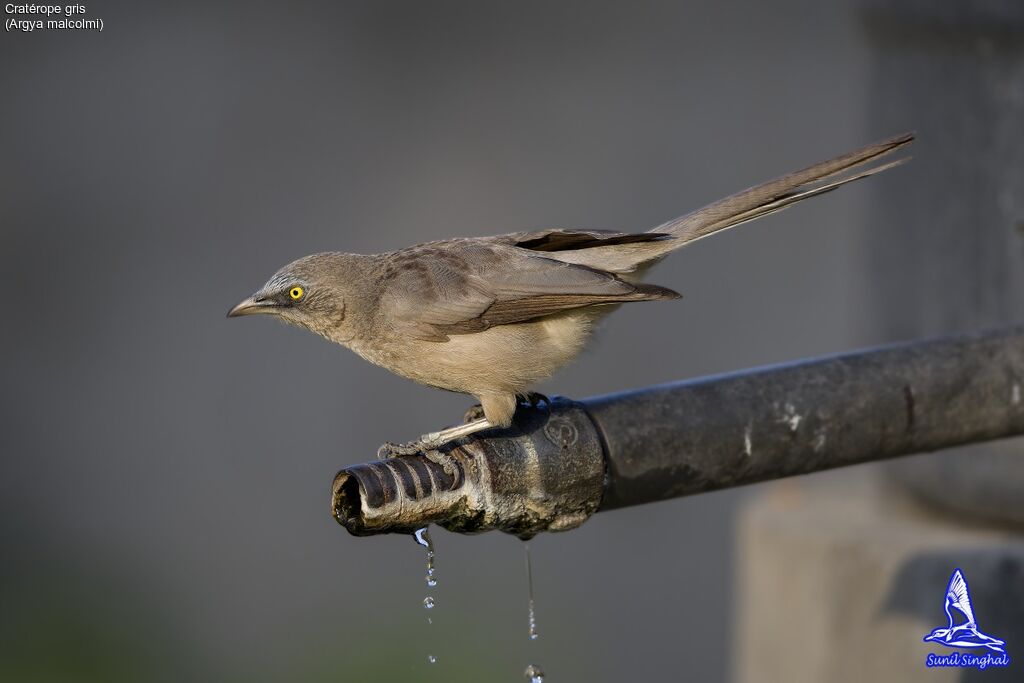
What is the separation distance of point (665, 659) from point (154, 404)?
→ 434cm

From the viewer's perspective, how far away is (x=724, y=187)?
9.88 m

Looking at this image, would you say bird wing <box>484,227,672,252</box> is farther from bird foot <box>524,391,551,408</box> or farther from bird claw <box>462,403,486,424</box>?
bird claw <box>462,403,486,424</box>

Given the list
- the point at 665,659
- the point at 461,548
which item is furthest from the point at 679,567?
the point at 461,548

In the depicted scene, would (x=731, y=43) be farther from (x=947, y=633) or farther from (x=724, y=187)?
(x=947, y=633)

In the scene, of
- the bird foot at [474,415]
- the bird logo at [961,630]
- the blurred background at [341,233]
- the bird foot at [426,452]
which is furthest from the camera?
the blurred background at [341,233]

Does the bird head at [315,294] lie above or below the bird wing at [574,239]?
below

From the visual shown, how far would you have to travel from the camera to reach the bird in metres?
4.10

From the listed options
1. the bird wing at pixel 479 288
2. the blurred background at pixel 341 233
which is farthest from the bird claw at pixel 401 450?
the blurred background at pixel 341 233

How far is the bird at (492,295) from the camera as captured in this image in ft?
13.5

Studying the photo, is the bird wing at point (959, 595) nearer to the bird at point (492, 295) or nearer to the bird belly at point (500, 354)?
the bird at point (492, 295)

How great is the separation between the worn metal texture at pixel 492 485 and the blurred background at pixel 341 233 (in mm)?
5090

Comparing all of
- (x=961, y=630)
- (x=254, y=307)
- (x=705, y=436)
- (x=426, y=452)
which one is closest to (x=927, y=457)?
(x=961, y=630)

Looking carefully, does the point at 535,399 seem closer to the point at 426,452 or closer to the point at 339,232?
the point at 426,452

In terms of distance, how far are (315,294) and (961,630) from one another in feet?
8.00
